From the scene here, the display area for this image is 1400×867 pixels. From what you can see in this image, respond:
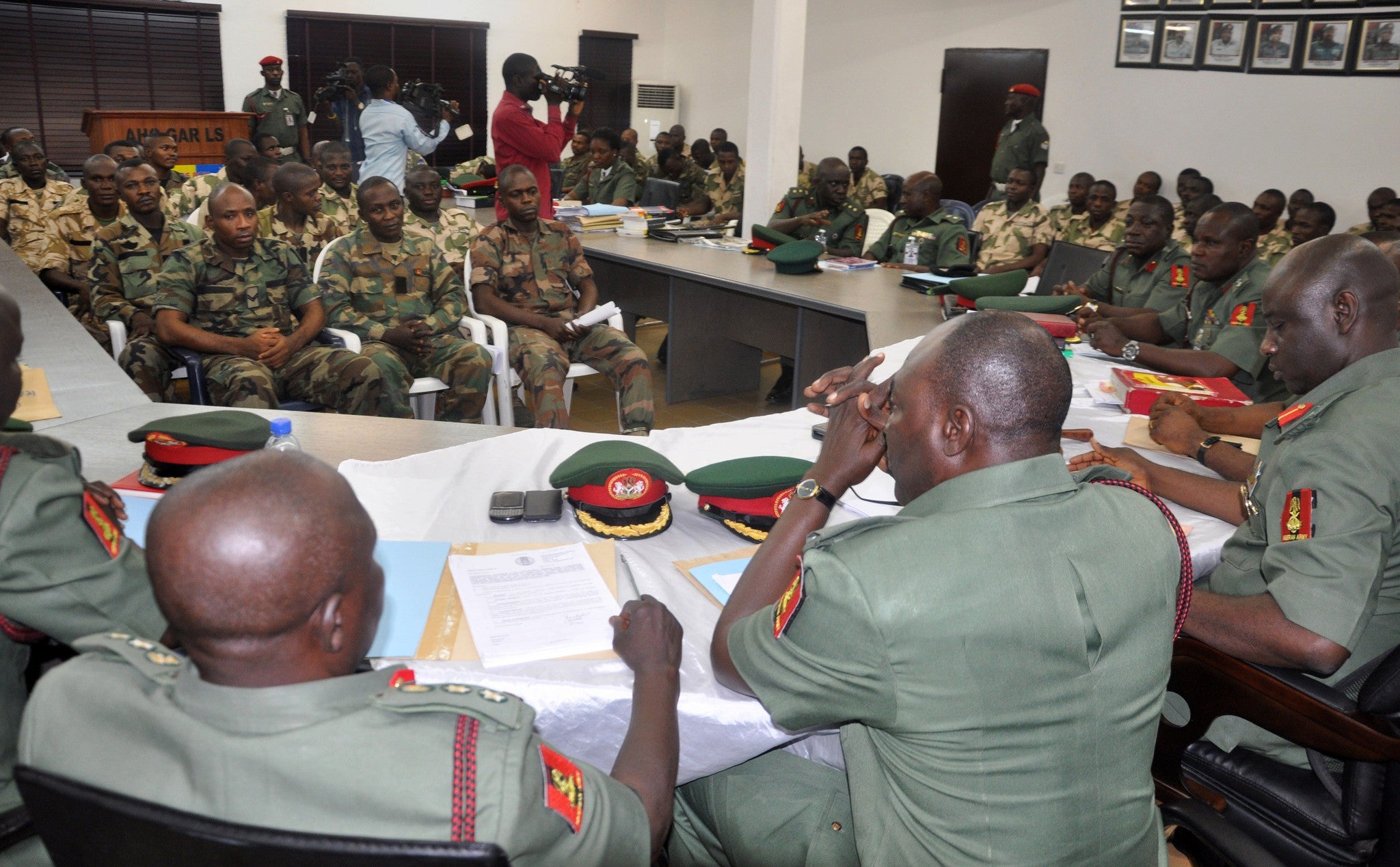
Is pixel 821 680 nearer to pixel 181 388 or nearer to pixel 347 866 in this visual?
pixel 347 866

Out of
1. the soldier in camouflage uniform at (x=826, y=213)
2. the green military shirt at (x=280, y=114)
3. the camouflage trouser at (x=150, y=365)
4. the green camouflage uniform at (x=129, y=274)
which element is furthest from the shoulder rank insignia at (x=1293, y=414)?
the green military shirt at (x=280, y=114)

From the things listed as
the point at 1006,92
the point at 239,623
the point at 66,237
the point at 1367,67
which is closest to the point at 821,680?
the point at 239,623

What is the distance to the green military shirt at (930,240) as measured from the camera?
5355 millimetres

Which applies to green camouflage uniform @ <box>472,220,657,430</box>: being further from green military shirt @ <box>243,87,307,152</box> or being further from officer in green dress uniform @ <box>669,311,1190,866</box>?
A: green military shirt @ <box>243,87,307,152</box>

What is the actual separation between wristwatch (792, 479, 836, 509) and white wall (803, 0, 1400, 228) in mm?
6679

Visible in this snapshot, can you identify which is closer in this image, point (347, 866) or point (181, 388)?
point (347, 866)

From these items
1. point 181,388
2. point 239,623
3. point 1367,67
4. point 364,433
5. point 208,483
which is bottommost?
point 181,388

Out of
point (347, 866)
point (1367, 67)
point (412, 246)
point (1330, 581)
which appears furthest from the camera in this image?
point (1367, 67)

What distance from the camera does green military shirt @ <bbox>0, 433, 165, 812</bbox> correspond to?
3.85ft

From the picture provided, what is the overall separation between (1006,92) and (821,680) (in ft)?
28.7

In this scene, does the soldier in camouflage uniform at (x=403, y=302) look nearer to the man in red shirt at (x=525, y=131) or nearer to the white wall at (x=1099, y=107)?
the man in red shirt at (x=525, y=131)

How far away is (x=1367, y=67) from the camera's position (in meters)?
6.52

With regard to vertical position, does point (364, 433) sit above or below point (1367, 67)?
below

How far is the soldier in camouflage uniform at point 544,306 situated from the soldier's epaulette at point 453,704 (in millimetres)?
3035
